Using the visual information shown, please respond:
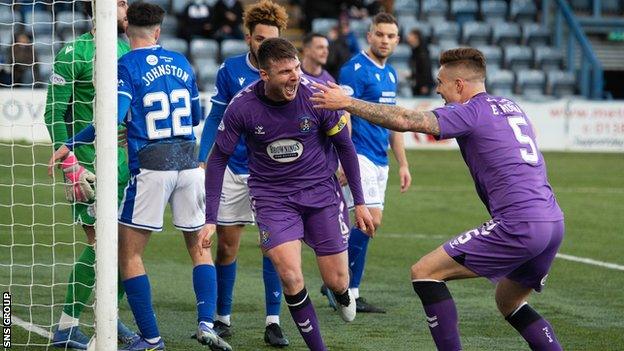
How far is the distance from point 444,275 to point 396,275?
423 cm

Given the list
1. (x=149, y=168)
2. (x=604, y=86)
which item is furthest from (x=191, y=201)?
(x=604, y=86)

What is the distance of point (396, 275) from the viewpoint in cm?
1088

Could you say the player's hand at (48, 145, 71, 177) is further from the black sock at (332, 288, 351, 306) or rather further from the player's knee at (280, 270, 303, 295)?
the black sock at (332, 288, 351, 306)

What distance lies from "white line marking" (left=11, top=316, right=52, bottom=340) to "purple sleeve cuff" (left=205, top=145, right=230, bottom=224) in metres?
1.57

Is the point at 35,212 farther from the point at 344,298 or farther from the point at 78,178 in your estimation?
the point at 344,298

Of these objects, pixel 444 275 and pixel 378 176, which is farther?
pixel 378 176

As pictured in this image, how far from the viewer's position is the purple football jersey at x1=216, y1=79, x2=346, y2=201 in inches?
279

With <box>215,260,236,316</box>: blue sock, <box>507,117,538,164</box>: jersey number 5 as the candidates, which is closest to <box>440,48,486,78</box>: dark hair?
<box>507,117,538,164</box>: jersey number 5

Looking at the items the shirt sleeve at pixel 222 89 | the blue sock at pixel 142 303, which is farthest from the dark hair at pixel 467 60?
the blue sock at pixel 142 303

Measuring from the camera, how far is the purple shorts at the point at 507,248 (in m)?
6.45

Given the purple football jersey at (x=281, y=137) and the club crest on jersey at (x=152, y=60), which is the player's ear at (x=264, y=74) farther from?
the club crest on jersey at (x=152, y=60)

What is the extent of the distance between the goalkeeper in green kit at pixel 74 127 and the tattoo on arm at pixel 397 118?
76.5 inches

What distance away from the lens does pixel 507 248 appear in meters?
6.46

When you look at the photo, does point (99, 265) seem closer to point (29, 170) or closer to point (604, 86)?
point (29, 170)
